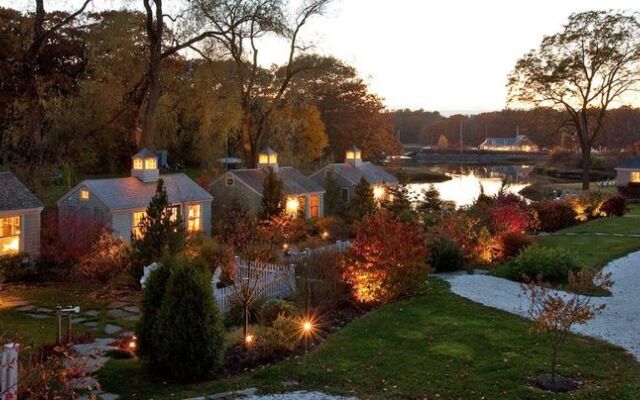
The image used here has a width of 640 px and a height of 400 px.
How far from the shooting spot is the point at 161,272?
923 cm

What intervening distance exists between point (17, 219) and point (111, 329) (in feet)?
24.0

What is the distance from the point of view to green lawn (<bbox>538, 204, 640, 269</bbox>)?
18891 mm

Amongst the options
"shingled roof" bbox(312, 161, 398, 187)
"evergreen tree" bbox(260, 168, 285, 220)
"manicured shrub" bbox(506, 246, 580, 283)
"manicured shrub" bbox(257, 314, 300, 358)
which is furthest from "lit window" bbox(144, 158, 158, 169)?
"manicured shrub" bbox(257, 314, 300, 358)

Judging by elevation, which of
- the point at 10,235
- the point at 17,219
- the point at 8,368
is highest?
the point at 17,219

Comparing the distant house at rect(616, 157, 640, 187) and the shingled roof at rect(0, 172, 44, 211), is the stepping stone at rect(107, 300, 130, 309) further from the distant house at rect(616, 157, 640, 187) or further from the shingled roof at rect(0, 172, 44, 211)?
the distant house at rect(616, 157, 640, 187)

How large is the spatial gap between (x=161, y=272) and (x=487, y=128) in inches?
5803

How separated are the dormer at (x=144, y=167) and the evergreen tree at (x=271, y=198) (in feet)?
14.9

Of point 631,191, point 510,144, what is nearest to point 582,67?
point 631,191

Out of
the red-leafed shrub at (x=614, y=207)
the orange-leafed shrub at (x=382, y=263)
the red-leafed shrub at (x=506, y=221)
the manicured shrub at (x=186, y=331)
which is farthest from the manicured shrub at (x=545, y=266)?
the red-leafed shrub at (x=614, y=207)

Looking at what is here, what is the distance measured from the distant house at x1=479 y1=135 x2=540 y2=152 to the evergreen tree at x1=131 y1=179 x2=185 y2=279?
12098cm

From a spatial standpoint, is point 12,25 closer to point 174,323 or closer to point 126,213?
point 126,213

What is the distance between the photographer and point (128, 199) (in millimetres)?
Result: 19891

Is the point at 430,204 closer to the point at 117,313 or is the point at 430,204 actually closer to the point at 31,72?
the point at 31,72

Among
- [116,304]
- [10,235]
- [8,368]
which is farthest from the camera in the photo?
[10,235]
